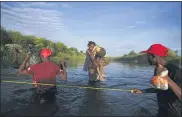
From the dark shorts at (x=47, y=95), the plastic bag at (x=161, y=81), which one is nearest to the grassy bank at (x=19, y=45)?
the dark shorts at (x=47, y=95)

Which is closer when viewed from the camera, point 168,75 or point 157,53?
point 157,53

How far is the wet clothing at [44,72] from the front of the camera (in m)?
7.45

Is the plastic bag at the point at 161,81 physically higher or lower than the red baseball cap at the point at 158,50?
lower

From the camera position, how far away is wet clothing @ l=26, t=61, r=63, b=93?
745 cm

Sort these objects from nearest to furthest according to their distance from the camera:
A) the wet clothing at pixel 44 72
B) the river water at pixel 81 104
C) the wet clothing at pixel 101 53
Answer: the river water at pixel 81 104, the wet clothing at pixel 44 72, the wet clothing at pixel 101 53

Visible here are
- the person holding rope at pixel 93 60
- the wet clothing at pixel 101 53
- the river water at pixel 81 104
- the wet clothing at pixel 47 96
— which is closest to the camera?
the river water at pixel 81 104

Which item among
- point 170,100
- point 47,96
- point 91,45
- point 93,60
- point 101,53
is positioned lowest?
point 47,96

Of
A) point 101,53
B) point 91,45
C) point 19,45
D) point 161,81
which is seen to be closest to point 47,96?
point 161,81

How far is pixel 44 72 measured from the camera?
7.52 m

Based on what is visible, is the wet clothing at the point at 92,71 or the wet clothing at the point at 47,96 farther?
the wet clothing at the point at 92,71

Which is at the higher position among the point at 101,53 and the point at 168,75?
the point at 101,53

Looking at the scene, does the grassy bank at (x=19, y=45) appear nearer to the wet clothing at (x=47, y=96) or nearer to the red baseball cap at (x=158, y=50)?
the wet clothing at (x=47, y=96)

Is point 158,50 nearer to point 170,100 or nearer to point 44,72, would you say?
point 170,100

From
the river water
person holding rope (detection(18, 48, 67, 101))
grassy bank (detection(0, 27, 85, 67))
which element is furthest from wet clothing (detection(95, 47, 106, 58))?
person holding rope (detection(18, 48, 67, 101))
